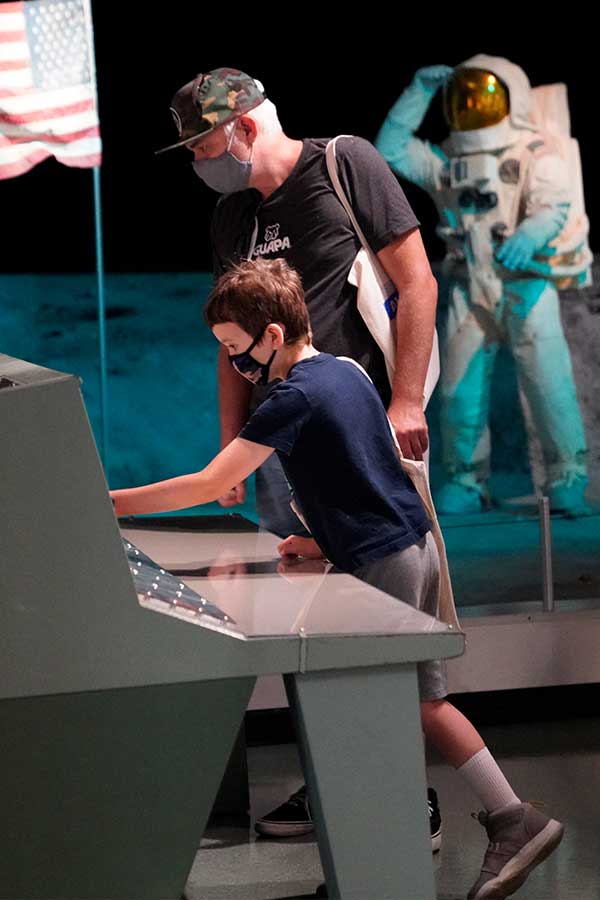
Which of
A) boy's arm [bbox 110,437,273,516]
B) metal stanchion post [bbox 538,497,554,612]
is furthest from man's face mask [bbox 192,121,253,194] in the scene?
metal stanchion post [bbox 538,497,554,612]

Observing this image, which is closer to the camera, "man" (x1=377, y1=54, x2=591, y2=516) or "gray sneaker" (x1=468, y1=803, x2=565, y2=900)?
"gray sneaker" (x1=468, y1=803, x2=565, y2=900)

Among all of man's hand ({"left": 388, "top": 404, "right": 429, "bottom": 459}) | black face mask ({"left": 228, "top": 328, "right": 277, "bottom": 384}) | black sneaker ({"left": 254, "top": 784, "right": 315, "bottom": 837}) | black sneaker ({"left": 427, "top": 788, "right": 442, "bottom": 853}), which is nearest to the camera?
black face mask ({"left": 228, "top": 328, "right": 277, "bottom": 384})

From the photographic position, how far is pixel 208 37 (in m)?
5.78

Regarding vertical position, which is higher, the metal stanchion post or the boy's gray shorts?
the boy's gray shorts

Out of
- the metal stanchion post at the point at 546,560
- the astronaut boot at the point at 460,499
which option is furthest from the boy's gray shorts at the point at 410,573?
the astronaut boot at the point at 460,499

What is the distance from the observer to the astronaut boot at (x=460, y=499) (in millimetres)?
6074

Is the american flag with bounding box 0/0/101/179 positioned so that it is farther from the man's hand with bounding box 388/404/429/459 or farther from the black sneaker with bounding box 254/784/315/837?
the black sneaker with bounding box 254/784/315/837

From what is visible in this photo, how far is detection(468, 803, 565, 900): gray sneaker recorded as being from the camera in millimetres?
2121

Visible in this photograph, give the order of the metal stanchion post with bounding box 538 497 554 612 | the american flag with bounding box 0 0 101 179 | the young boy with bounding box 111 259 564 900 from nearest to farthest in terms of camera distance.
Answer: the young boy with bounding box 111 259 564 900, the metal stanchion post with bounding box 538 497 554 612, the american flag with bounding box 0 0 101 179

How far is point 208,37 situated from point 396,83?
892 mm

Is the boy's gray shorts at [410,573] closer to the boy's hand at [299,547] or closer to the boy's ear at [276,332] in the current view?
the boy's hand at [299,547]

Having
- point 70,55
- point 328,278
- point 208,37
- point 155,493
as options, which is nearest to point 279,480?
point 328,278

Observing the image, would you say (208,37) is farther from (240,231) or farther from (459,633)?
(459,633)

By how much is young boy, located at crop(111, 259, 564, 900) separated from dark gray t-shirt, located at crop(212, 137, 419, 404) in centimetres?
32
